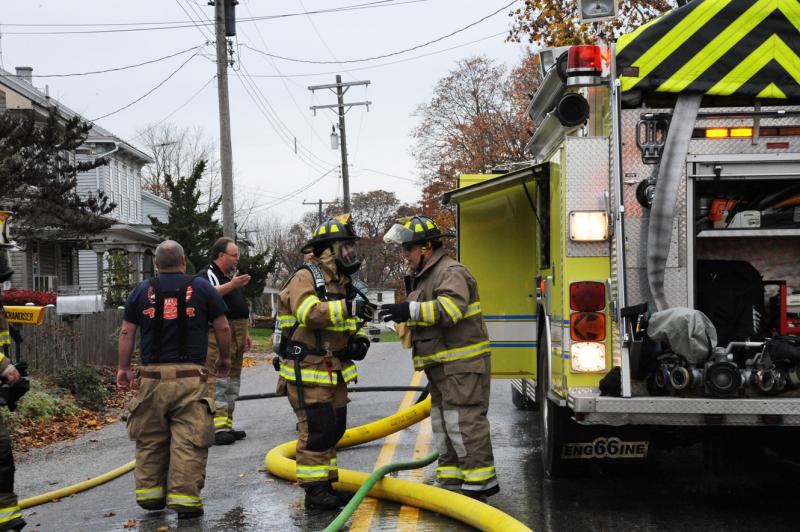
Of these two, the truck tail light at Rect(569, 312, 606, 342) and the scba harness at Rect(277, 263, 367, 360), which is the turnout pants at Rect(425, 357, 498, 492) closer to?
the scba harness at Rect(277, 263, 367, 360)

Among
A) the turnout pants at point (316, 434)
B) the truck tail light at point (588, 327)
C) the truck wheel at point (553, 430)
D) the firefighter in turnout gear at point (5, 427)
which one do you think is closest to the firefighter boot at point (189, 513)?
the turnout pants at point (316, 434)

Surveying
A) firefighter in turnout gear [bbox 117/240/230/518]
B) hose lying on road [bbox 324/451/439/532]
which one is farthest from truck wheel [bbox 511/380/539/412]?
firefighter in turnout gear [bbox 117/240/230/518]

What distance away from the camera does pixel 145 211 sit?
51000 mm

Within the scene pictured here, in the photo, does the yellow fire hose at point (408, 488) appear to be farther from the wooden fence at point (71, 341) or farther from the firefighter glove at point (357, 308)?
the wooden fence at point (71, 341)

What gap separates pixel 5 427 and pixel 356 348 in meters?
2.16

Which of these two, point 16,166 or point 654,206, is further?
point 16,166

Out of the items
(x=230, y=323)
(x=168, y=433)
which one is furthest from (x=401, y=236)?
(x=230, y=323)

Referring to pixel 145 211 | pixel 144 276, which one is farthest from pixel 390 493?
pixel 145 211

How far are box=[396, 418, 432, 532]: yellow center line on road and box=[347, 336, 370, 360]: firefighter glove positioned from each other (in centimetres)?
101

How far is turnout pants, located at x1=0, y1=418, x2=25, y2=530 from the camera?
18.8 ft

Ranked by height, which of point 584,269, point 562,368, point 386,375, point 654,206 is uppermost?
point 654,206

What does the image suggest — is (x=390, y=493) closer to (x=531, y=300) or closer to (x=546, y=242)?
(x=546, y=242)

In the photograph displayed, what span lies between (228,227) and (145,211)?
31.8 metres

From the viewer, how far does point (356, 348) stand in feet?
21.4
